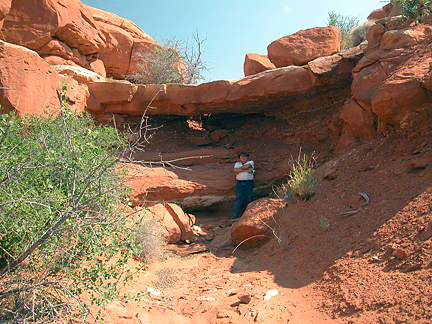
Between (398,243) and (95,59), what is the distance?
9890 millimetres

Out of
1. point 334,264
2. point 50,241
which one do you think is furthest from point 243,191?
point 50,241

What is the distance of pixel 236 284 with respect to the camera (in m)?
4.17

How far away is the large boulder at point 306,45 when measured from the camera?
26.9 feet

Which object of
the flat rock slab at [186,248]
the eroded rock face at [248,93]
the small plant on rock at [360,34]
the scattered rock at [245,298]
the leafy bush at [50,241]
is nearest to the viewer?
the leafy bush at [50,241]

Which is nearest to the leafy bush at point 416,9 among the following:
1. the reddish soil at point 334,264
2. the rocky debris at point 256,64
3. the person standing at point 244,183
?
the reddish soil at point 334,264

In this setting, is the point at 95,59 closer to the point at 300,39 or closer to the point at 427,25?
the point at 300,39

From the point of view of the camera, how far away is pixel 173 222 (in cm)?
599

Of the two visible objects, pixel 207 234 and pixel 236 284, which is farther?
pixel 207 234

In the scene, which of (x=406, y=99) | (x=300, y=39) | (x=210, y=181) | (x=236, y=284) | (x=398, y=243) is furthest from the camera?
(x=300, y=39)

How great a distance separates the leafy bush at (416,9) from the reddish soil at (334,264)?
2319 mm

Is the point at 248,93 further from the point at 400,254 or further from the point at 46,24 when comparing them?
the point at 46,24

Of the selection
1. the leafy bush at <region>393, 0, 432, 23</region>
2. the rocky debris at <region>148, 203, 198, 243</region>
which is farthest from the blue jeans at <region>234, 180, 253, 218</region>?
the leafy bush at <region>393, 0, 432, 23</region>

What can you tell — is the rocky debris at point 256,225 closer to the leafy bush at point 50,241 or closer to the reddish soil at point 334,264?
the reddish soil at point 334,264

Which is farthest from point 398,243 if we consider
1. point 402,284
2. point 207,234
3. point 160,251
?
point 207,234
